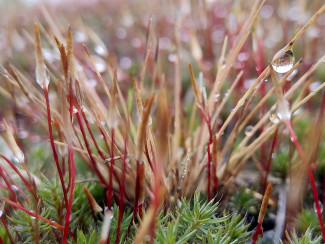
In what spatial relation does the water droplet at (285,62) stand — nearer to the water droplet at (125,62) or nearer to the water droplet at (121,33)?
the water droplet at (125,62)

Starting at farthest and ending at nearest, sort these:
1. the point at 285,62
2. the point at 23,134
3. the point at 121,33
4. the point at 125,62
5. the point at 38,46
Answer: the point at 121,33 → the point at 125,62 → the point at 23,134 → the point at 285,62 → the point at 38,46

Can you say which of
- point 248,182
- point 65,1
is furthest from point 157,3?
point 248,182

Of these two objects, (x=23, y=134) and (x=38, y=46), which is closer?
(x=38, y=46)

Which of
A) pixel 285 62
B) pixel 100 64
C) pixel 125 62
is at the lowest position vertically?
pixel 285 62

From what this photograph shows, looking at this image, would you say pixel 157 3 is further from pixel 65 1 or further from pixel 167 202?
pixel 167 202

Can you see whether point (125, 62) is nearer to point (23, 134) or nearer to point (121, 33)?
point (121, 33)

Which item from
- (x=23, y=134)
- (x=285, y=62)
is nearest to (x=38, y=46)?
(x=285, y=62)

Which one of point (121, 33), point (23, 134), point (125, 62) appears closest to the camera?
point (23, 134)

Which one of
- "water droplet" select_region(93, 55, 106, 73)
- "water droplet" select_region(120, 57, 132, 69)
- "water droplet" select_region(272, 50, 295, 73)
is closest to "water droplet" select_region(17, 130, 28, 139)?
"water droplet" select_region(93, 55, 106, 73)

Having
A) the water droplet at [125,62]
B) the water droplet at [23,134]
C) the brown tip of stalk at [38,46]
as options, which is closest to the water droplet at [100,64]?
the water droplet at [125,62]
